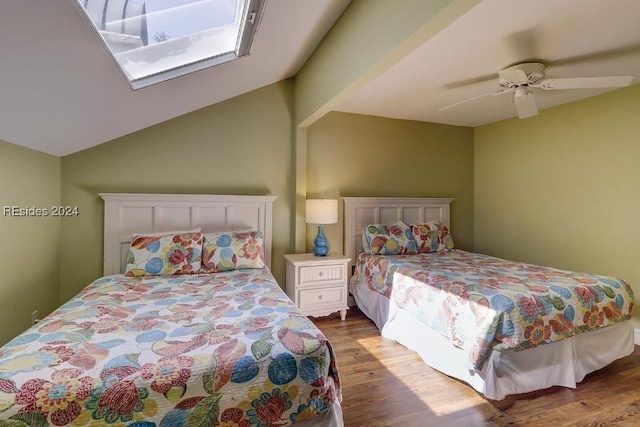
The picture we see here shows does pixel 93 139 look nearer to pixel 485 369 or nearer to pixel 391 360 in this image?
pixel 391 360

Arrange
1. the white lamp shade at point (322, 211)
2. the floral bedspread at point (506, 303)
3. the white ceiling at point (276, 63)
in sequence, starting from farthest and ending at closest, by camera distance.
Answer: the white lamp shade at point (322, 211) → the floral bedspread at point (506, 303) → the white ceiling at point (276, 63)

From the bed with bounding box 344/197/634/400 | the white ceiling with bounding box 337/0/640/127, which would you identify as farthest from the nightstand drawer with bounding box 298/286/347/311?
the white ceiling with bounding box 337/0/640/127

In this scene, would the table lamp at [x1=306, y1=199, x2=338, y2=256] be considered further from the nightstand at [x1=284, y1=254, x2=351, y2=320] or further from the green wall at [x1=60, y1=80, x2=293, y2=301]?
the green wall at [x1=60, y1=80, x2=293, y2=301]

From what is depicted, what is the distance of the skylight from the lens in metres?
1.54

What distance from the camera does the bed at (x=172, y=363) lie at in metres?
1.07

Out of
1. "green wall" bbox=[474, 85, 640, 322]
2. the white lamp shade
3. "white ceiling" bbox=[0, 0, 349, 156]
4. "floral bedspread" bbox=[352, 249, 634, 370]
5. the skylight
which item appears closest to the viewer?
"white ceiling" bbox=[0, 0, 349, 156]

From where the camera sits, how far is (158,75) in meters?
2.22

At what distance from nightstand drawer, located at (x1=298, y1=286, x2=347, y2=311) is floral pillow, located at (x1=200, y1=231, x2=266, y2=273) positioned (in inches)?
24.3

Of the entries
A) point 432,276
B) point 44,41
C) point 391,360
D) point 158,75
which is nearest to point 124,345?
point 44,41

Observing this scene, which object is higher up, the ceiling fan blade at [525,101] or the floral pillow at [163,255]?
the ceiling fan blade at [525,101]

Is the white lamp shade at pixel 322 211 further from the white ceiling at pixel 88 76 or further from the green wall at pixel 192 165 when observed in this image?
the white ceiling at pixel 88 76

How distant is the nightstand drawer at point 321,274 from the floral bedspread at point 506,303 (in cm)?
63

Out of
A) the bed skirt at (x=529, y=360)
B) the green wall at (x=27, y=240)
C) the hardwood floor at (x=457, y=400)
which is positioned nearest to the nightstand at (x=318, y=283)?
the hardwood floor at (x=457, y=400)

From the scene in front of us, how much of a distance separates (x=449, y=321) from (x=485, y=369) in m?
0.35
